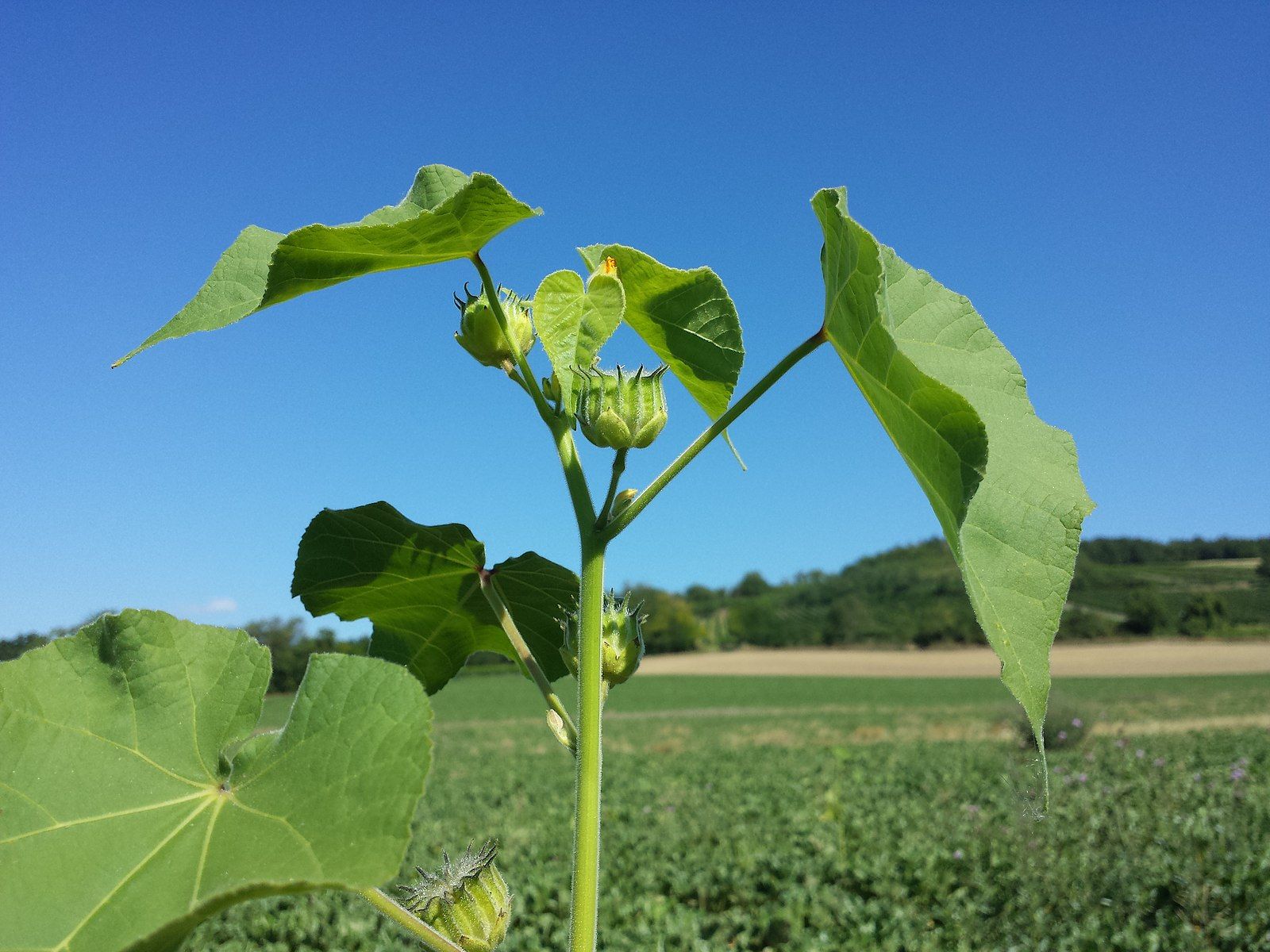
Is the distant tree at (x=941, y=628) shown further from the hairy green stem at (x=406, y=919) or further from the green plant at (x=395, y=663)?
the hairy green stem at (x=406, y=919)

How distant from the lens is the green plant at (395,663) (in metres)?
0.59

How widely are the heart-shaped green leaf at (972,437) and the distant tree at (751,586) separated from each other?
93.5m

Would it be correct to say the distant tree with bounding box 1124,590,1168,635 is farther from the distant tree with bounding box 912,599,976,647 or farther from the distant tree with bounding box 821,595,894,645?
the distant tree with bounding box 821,595,894,645

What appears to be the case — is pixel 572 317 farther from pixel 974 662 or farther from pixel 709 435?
pixel 974 662

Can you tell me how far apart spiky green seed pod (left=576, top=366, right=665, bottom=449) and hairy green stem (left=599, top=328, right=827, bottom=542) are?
0.03m

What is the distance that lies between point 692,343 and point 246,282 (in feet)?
1.42

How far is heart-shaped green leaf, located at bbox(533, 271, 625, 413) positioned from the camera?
76 cm

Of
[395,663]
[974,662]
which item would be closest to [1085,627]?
[974,662]

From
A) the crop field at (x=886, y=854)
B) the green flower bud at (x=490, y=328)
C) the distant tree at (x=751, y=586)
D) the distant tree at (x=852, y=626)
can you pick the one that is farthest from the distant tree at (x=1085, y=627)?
the green flower bud at (x=490, y=328)

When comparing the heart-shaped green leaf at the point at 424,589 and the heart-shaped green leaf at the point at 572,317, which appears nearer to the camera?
the heart-shaped green leaf at the point at 572,317

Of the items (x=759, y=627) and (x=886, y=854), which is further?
(x=759, y=627)

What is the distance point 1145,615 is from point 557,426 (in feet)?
233

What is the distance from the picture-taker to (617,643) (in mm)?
876

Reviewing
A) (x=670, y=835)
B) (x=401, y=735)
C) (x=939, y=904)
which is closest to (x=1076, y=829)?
(x=939, y=904)
